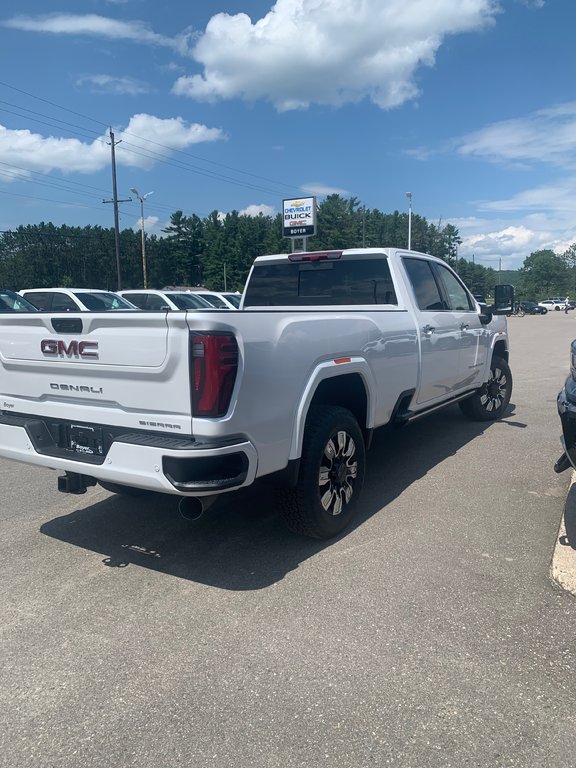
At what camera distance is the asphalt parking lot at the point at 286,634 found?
2299 millimetres

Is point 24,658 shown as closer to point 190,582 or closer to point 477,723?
point 190,582

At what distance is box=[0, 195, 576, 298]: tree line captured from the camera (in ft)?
274

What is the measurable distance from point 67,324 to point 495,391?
5756 mm

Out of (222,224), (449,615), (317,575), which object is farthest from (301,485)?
(222,224)

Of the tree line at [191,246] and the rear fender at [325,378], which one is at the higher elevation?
the tree line at [191,246]

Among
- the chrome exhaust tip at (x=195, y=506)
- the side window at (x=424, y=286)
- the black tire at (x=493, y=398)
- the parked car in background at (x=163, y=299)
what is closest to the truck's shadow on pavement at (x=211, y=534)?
the chrome exhaust tip at (x=195, y=506)

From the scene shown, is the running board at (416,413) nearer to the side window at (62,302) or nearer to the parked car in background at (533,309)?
the side window at (62,302)

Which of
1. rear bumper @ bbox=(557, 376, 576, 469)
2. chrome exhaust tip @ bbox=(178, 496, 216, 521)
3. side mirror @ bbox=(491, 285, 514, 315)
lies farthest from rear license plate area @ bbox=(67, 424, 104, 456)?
side mirror @ bbox=(491, 285, 514, 315)

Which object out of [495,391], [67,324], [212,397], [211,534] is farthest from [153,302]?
[212,397]

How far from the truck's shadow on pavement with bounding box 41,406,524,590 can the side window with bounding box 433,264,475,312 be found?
1877mm

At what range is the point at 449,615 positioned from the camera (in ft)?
10.3

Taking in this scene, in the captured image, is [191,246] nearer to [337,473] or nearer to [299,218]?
[299,218]

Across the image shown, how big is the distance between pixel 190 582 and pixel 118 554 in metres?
0.67

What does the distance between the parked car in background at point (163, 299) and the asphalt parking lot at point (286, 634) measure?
44.0 ft
